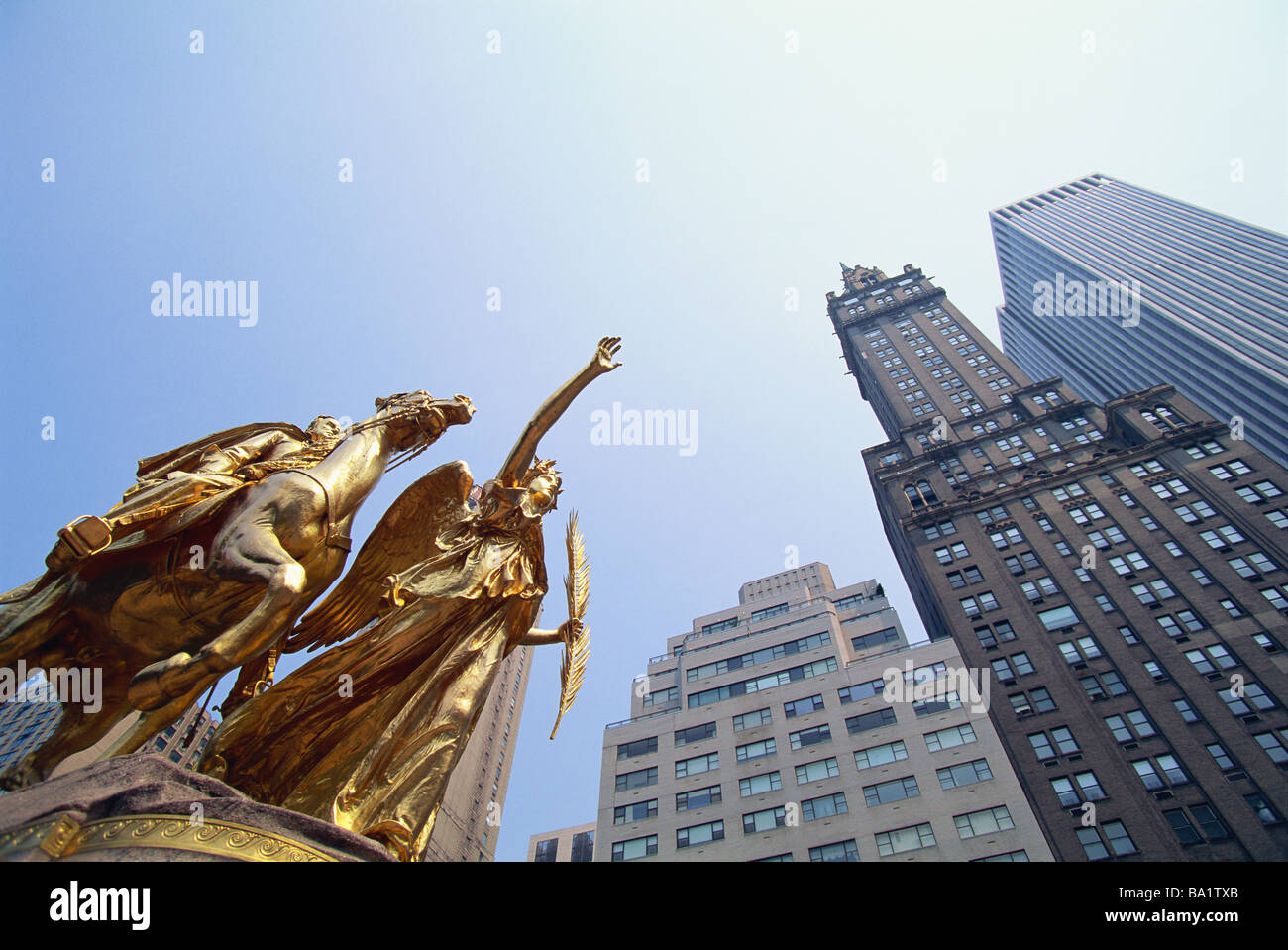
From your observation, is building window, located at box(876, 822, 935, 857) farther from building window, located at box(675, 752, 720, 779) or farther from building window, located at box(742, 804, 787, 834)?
building window, located at box(675, 752, 720, 779)

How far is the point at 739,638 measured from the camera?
178 ft

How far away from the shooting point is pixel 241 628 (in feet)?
20.7

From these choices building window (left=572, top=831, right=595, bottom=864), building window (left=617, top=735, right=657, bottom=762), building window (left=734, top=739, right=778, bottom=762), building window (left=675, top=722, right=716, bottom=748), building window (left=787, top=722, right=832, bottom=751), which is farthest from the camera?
building window (left=572, top=831, right=595, bottom=864)

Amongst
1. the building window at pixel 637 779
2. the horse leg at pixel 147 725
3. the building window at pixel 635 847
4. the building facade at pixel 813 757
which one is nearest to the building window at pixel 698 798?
the building facade at pixel 813 757

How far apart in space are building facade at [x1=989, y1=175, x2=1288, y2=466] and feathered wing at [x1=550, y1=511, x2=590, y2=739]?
277 ft

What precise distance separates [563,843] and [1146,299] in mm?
93509

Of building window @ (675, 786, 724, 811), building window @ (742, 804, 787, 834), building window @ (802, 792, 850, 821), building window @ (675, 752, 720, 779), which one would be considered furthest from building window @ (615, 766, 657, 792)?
building window @ (802, 792, 850, 821)

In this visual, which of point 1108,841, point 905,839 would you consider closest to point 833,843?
point 905,839

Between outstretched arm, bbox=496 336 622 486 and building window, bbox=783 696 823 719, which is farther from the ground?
outstretched arm, bbox=496 336 622 486

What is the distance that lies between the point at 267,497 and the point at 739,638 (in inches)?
1934

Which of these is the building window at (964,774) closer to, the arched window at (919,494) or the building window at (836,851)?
the building window at (836,851)

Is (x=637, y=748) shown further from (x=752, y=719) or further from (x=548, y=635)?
(x=548, y=635)

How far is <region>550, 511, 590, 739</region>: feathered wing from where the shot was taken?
30.4ft
